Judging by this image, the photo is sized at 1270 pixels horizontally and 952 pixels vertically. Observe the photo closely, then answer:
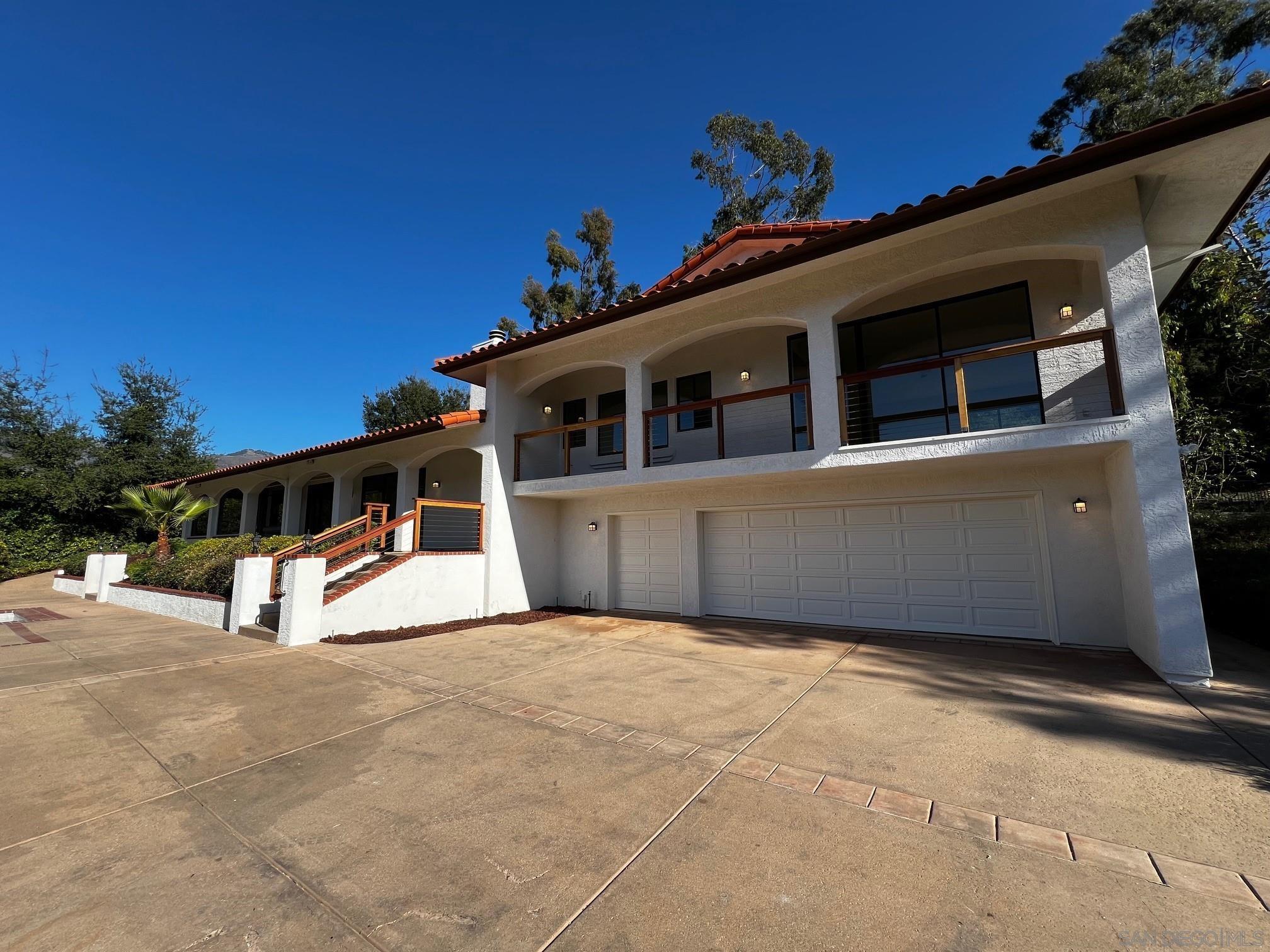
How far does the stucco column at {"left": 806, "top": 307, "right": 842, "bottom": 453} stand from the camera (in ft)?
24.4

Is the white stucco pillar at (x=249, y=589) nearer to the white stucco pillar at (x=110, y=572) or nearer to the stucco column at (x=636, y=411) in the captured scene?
the stucco column at (x=636, y=411)

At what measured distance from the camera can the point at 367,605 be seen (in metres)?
8.55

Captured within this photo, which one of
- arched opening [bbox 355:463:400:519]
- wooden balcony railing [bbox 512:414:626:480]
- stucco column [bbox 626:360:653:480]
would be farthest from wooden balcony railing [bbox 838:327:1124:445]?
arched opening [bbox 355:463:400:519]

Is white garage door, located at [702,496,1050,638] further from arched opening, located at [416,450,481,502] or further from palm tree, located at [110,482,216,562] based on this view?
palm tree, located at [110,482,216,562]

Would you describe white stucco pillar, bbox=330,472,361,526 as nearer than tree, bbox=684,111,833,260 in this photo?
Yes

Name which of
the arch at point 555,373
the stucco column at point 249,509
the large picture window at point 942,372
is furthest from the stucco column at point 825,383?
the stucco column at point 249,509

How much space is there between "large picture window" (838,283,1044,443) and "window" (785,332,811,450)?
0.92 metres

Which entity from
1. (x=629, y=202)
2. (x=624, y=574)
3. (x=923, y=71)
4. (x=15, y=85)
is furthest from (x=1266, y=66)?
(x=15, y=85)

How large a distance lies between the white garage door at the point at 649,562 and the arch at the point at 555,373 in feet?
11.1

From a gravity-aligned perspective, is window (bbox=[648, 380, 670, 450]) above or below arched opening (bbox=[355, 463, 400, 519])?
above

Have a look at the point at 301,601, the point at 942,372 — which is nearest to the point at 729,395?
the point at 942,372

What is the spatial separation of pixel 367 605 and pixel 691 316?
753cm

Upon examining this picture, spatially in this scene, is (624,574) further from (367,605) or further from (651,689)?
(651,689)

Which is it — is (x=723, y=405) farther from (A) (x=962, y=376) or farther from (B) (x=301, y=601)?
(B) (x=301, y=601)
